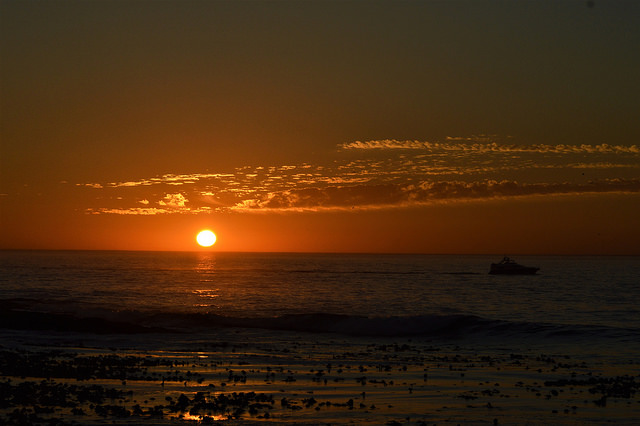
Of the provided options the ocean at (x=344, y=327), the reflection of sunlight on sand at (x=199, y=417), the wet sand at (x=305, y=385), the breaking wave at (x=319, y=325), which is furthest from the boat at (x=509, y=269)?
the reflection of sunlight on sand at (x=199, y=417)

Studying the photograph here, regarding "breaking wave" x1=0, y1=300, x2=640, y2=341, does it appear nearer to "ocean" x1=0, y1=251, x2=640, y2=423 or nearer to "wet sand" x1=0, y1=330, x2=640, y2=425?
"ocean" x1=0, y1=251, x2=640, y2=423

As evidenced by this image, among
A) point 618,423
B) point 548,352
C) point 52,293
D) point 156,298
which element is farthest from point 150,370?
point 52,293

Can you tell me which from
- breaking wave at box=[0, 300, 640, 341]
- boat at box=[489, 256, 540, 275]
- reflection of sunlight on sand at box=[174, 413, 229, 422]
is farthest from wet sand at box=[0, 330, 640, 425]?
boat at box=[489, 256, 540, 275]

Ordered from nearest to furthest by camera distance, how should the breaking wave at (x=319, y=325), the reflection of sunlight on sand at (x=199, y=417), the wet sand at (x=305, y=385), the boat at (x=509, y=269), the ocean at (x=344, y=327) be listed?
the reflection of sunlight on sand at (x=199, y=417)
the wet sand at (x=305, y=385)
the ocean at (x=344, y=327)
the breaking wave at (x=319, y=325)
the boat at (x=509, y=269)

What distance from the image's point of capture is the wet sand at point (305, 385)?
64.8ft

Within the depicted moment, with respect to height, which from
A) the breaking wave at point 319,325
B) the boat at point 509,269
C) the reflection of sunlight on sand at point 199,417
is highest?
the boat at point 509,269

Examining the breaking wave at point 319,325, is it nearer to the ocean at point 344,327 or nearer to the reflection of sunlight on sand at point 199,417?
the ocean at point 344,327

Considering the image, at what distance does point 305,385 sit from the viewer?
2509 centimetres

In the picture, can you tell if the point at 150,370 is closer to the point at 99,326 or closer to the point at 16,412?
the point at 16,412

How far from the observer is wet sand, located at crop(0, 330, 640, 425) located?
19750 mm

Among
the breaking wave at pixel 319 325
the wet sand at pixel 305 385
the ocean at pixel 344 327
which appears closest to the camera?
the wet sand at pixel 305 385

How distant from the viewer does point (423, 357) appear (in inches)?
1372

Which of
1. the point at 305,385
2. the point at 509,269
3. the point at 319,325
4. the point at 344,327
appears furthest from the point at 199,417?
the point at 509,269

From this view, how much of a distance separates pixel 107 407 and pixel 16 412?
2.47 metres
